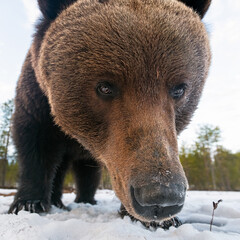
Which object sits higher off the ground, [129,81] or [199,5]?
[199,5]

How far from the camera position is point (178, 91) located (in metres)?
2.67

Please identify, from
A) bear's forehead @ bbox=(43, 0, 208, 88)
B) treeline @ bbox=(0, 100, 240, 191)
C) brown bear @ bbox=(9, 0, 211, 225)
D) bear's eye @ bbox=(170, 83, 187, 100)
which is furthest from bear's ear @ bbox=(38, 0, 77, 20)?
treeline @ bbox=(0, 100, 240, 191)

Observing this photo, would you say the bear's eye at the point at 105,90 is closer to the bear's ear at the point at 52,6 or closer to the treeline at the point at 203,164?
→ the bear's ear at the point at 52,6

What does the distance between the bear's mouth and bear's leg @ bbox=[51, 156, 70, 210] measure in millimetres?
3317

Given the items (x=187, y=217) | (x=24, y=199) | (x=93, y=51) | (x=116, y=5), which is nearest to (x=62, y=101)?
(x=93, y=51)

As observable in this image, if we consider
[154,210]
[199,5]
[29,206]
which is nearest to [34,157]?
[29,206]

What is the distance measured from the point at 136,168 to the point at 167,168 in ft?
0.73

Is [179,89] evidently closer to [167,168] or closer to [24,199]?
[167,168]

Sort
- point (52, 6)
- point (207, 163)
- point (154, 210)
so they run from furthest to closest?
point (207, 163) → point (52, 6) → point (154, 210)

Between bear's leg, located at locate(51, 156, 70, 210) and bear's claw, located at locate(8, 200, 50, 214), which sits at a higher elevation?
bear's leg, located at locate(51, 156, 70, 210)

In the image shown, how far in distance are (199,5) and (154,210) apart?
2.69 metres

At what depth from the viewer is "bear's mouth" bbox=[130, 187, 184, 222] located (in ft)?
6.03

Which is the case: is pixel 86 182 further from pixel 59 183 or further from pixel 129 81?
pixel 129 81

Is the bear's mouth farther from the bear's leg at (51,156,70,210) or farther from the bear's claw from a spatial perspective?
the bear's leg at (51,156,70,210)
